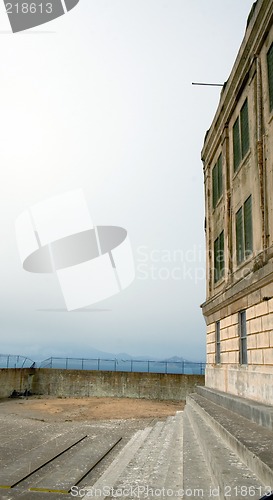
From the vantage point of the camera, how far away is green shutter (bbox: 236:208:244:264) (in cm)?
1578

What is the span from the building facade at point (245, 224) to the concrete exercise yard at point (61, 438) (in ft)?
17.7

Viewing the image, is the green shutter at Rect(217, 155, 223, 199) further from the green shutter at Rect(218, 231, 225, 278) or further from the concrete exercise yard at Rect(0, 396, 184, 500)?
the concrete exercise yard at Rect(0, 396, 184, 500)

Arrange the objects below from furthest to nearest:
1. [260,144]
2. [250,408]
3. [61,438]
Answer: [61,438] < [260,144] < [250,408]

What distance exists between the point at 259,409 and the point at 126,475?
3748 millimetres

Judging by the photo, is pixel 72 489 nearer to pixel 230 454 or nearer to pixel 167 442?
pixel 167 442

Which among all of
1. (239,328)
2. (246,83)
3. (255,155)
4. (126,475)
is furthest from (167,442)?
(246,83)

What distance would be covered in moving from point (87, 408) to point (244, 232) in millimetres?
18187

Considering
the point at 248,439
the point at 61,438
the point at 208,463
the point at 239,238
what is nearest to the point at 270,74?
the point at 239,238

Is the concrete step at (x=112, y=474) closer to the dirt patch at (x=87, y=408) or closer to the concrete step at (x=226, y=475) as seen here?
the concrete step at (x=226, y=475)

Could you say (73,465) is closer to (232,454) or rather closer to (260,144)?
(232,454)

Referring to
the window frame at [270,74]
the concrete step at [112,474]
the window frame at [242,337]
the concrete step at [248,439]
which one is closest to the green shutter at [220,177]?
the window frame at [270,74]

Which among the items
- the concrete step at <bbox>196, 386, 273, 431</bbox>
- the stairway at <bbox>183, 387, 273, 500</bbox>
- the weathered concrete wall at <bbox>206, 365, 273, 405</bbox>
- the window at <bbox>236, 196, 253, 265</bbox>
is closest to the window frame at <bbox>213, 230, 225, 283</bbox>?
the window at <bbox>236, 196, 253, 265</bbox>

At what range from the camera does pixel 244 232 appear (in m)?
15.4

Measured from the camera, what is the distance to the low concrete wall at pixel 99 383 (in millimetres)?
32781
